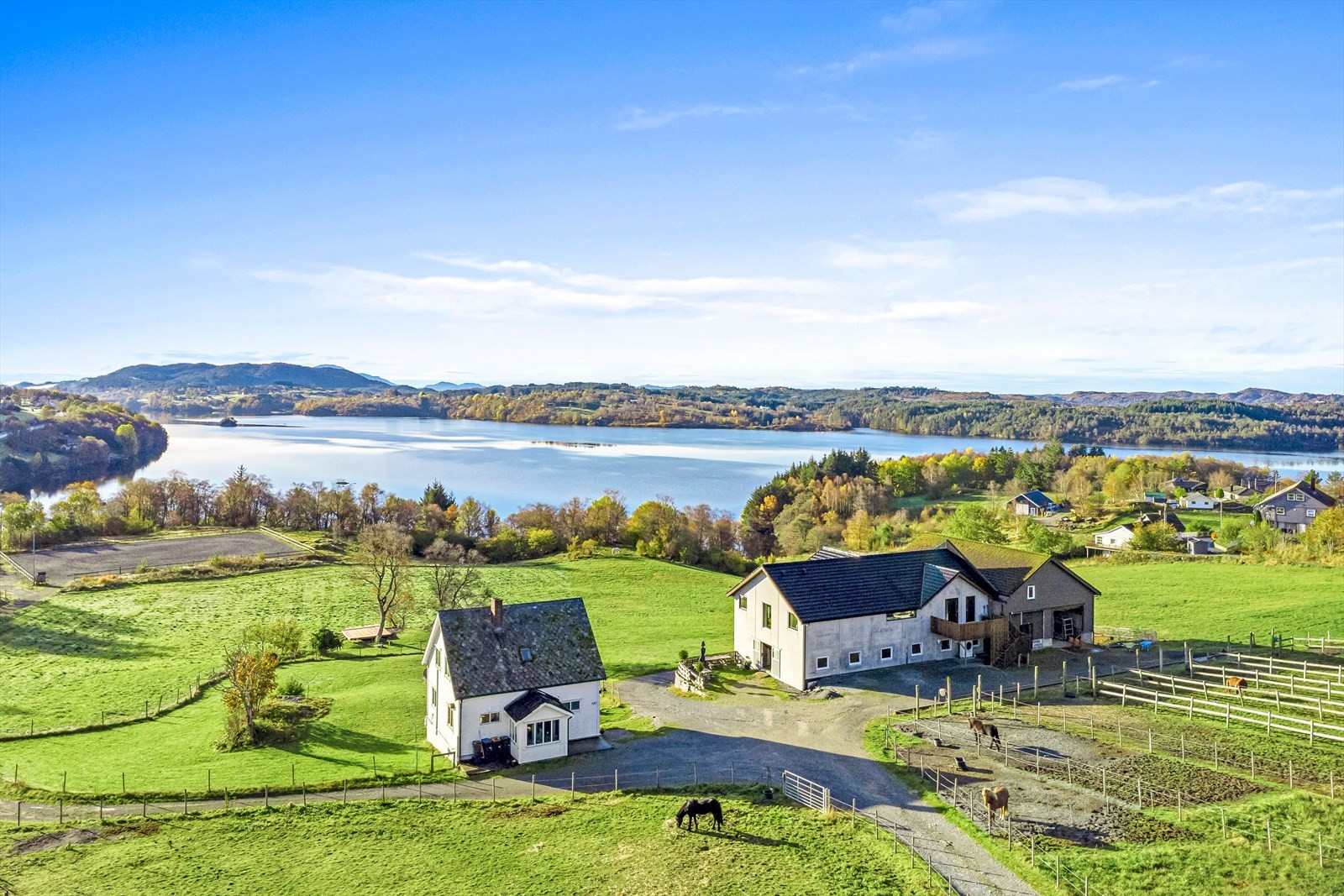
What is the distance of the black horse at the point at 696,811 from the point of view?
2234cm

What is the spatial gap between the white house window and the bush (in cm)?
2125

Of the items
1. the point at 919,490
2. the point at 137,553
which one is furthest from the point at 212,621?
the point at 919,490

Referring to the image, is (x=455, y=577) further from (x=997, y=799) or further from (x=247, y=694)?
(x=997, y=799)

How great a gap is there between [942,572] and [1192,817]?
62.8ft

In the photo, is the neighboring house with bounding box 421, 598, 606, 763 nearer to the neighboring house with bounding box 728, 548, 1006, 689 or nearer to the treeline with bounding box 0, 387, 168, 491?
the neighboring house with bounding box 728, 548, 1006, 689

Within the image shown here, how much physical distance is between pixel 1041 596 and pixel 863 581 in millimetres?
10119

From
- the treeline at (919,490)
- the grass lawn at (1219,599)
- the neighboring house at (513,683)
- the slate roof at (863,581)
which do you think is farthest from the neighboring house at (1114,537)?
the neighboring house at (513,683)

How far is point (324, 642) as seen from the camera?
1783 inches

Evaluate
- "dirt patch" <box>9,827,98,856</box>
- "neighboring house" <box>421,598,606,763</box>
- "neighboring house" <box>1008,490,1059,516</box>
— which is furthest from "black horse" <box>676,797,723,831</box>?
"neighboring house" <box>1008,490,1059,516</box>

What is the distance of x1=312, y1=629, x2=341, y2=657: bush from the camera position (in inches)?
1784

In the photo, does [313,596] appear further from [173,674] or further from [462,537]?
[462,537]

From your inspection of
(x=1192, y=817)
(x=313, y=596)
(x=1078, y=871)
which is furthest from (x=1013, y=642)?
(x=313, y=596)

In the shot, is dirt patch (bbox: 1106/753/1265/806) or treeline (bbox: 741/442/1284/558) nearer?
dirt patch (bbox: 1106/753/1265/806)

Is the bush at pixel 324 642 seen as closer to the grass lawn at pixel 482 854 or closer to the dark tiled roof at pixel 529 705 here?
the dark tiled roof at pixel 529 705
